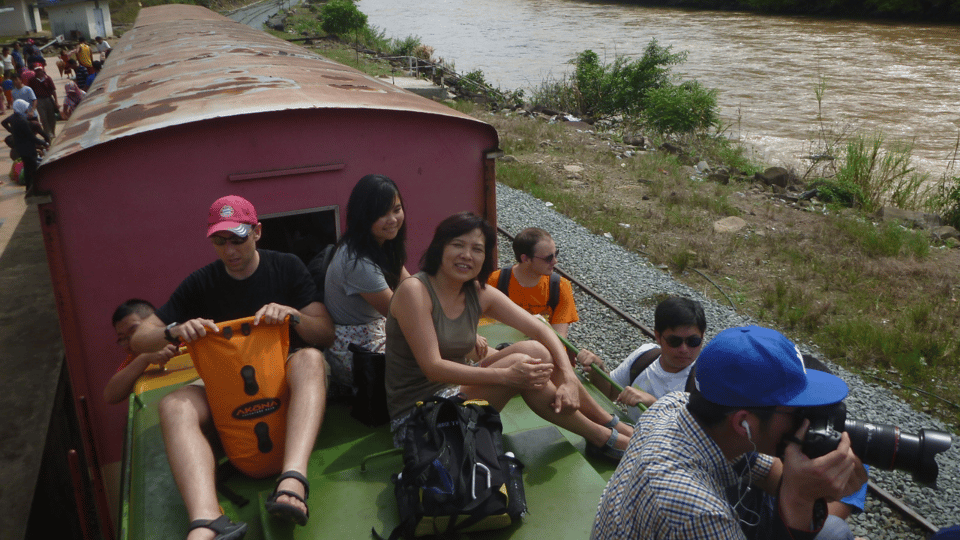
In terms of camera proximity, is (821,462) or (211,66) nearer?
(821,462)

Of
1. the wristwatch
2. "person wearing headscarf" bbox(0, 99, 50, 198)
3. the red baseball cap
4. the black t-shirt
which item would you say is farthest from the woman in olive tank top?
"person wearing headscarf" bbox(0, 99, 50, 198)

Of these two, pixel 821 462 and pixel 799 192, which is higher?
pixel 821 462

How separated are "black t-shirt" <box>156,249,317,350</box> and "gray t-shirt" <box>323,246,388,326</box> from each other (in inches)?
6.4

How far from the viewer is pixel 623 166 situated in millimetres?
13578

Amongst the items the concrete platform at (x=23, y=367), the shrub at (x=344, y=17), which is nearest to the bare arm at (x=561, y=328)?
the concrete platform at (x=23, y=367)

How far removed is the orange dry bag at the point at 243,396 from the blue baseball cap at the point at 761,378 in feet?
6.11

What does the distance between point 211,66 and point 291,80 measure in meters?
1.39

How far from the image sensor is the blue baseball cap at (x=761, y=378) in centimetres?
176

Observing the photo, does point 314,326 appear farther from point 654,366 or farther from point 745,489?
point 745,489

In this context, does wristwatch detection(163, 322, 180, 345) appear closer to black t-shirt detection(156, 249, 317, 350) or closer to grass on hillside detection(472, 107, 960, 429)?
black t-shirt detection(156, 249, 317, 350)

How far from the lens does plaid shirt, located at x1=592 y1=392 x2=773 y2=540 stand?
1.68 metres

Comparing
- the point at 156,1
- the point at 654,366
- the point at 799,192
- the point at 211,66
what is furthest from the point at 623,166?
the point at 156,1

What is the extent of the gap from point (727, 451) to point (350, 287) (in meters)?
2.05

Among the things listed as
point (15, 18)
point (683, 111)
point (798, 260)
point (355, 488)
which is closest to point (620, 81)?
point (683, 111)
